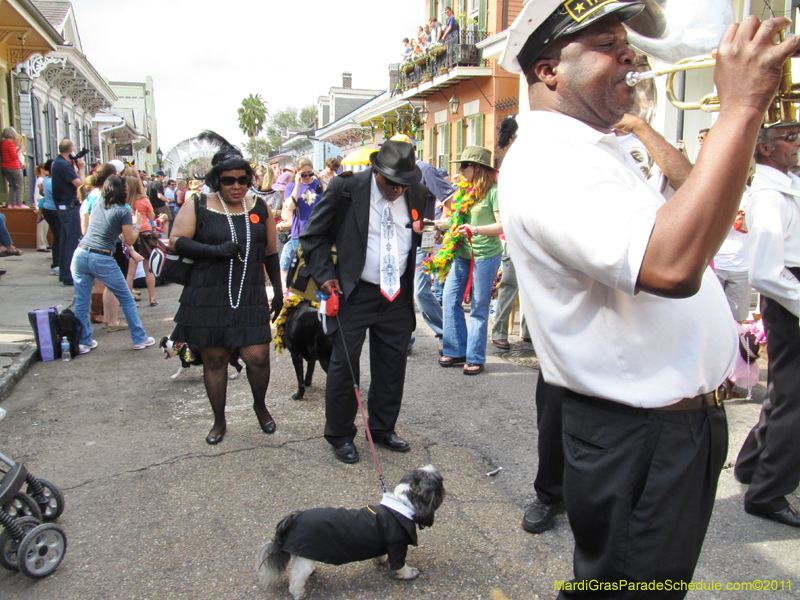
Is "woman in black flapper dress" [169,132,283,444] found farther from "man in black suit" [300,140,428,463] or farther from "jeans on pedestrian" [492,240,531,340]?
"jeans on pedestrian" [492,240,531,340]

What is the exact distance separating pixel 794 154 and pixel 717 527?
1929 millimetres

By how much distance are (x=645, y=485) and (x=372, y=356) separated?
2773 mm

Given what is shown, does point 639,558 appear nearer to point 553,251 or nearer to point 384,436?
point 553,251

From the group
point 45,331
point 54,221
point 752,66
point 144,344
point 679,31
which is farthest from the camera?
point 54,221

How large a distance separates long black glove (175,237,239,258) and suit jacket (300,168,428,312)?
557 millimetres

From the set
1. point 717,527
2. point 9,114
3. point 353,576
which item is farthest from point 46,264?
point 717,527

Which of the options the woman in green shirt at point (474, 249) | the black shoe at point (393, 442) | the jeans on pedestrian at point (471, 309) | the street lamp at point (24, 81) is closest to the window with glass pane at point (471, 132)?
the street lamp at point (24, 81)

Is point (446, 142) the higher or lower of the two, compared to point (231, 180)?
higher

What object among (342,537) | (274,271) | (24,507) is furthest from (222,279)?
(342,537)

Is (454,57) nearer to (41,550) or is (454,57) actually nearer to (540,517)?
(540,517)

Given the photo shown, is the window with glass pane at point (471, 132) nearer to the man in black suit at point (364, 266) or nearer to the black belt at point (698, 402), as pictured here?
the man in black suit at point (364, 266)

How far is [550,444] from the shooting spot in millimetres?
2943

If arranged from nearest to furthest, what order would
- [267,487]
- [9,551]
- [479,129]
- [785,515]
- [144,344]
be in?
[9,551] < [785,515] < [267,487] < [144,344] < [479,129]

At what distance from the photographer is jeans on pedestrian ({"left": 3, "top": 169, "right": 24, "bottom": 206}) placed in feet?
42.7
